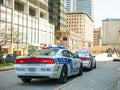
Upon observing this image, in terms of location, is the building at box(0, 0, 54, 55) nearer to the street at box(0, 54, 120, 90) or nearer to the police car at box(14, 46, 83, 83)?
the street at box(0, 54, 120, 90)

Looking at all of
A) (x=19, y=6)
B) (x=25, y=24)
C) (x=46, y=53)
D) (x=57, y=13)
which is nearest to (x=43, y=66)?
(x=46, y=53)

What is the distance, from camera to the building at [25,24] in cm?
6009

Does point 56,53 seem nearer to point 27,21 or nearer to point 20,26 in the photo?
point 20,26

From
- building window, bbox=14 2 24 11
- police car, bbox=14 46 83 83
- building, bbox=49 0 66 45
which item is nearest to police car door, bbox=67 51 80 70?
police car, bbox=14 46 83 83

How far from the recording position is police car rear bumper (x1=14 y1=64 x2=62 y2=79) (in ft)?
44.7

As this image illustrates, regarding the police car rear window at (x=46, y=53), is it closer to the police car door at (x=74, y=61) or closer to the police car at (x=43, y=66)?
the police car at (x=43, y=66)

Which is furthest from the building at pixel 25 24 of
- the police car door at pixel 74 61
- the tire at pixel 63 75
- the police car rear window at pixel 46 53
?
the tire at pixel 63 75

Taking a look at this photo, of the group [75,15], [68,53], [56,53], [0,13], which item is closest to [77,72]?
[68,53]

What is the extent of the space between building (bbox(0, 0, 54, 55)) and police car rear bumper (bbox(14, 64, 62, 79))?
3531 cm

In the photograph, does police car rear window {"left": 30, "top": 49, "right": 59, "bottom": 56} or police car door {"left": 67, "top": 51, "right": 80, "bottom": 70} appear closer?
police car rear window {"left": 30, "top": 49, "right": 59, "bottom": 56}

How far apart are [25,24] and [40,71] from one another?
194 ft

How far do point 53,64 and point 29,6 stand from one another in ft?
218

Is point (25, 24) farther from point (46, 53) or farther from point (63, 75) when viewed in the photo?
point (63, 75)

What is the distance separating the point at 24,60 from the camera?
45.9 feet
